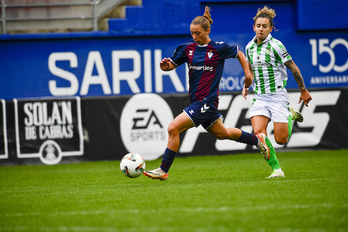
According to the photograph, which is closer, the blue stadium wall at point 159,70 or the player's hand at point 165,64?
the player's hand at point 165,64

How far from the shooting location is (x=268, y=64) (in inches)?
246

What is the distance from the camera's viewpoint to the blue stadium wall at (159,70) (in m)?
10.1

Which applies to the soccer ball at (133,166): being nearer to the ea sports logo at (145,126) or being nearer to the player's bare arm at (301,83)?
the player's bare arm at (301,83)

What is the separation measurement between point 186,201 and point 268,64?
273 centimetres

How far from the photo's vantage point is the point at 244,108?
33.7ft

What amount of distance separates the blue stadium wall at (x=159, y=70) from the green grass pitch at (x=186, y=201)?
7.72 ft

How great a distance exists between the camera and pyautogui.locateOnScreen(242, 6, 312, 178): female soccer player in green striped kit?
6137mm

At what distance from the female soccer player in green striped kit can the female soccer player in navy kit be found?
41 centimetres

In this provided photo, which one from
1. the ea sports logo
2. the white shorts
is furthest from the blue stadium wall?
the white shorts

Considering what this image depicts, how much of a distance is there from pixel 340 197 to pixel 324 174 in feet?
6.76

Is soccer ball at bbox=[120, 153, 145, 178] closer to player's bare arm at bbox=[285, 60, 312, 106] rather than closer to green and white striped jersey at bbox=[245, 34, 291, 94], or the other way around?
green and white striped jersey at bbox=[245, 34, 291, 94]

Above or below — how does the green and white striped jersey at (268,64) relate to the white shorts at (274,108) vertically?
above

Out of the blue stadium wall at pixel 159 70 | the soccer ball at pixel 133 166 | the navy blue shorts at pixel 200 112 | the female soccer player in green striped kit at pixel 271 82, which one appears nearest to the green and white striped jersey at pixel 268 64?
the female soccer player in green striped kit at pixel 271 82

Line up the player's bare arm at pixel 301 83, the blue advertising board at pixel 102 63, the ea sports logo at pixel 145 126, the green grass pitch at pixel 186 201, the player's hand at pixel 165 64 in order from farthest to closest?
the blue advertising board at pixel 102 63, the ea sports logo at pixel 145 126, the player's bare arm at pixel 301 83, the player's hand at pixel 165 64, the green grass pitch at pixel 186 201
